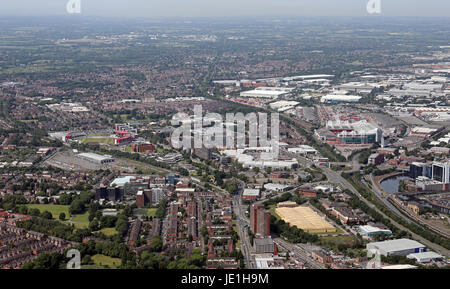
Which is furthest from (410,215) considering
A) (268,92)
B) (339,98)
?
(268,92)

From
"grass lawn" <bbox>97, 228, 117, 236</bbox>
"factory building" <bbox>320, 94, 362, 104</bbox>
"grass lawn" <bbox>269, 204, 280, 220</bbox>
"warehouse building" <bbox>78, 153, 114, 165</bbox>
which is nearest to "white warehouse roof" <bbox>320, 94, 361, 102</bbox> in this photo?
"factory building" <bbox>320, 94, 362, 104</bbox>

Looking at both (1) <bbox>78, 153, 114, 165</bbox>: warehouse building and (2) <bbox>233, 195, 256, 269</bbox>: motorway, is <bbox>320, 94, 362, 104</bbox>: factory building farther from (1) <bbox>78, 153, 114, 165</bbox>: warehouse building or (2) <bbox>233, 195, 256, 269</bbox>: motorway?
(2) <bbox>233, 195, 256, 269</bbox>: motorway

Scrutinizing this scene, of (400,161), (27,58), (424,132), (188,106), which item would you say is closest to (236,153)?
(400,161)

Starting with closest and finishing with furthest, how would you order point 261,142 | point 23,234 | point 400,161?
point 23,234 → point 400,161 → point 261,142

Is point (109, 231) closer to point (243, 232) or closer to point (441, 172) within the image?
point (243, 232)

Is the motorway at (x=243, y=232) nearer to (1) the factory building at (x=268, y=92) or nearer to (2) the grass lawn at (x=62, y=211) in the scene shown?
(2) the grass lawn at (x=62, y=211)
